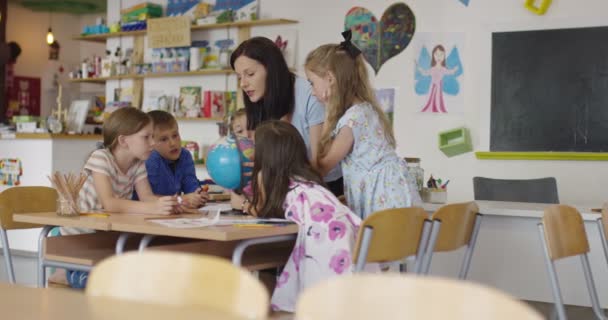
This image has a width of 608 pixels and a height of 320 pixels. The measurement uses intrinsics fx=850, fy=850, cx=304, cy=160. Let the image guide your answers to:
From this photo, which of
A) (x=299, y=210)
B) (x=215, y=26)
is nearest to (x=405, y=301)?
(x=299, y=210)

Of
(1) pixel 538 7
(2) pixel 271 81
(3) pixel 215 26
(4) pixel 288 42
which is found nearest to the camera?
(2) pixel 271 81

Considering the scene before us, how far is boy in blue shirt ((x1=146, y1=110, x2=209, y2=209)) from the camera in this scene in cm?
379

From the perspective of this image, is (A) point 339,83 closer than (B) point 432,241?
No

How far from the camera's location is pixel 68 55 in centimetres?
1216

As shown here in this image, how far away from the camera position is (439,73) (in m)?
6.15

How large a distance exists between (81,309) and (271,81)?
212 cm

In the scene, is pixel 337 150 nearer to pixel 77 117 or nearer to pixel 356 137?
pixel 356 137

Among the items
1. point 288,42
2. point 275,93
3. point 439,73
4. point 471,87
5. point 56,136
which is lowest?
point 56,136

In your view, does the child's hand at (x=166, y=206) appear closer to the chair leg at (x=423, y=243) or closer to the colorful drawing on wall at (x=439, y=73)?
the chair leg at (x=423, y=243)

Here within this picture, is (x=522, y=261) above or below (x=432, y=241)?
below

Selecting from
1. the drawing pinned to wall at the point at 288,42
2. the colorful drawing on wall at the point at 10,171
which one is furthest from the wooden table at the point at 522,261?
the colorful drawing on wall at the point at 10,171

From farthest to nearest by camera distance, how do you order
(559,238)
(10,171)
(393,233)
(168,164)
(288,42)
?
(288,42)
(10,171)
(168,164)
(559,238)
(393,233)

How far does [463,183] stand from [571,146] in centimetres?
79

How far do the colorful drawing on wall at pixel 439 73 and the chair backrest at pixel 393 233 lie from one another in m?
3.48
